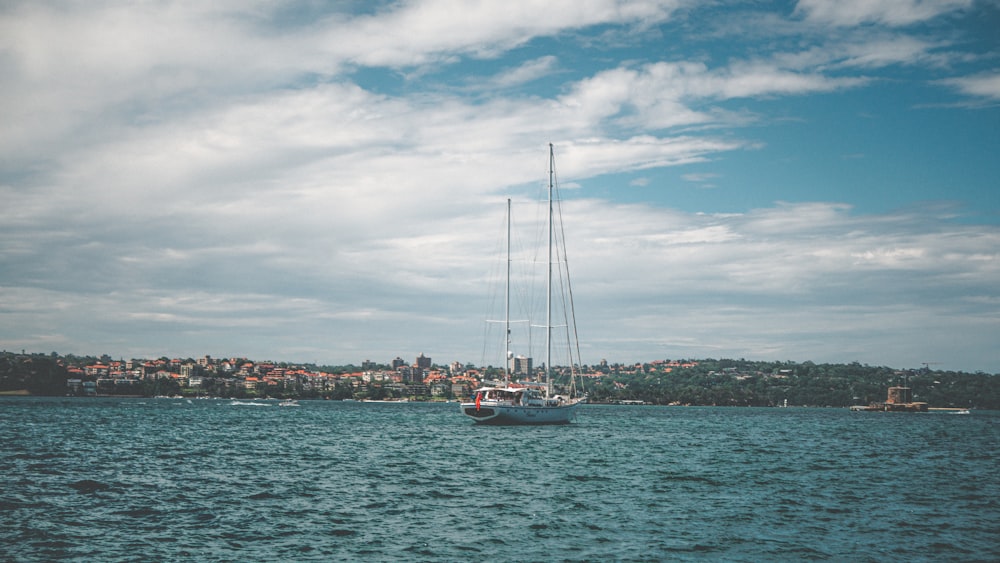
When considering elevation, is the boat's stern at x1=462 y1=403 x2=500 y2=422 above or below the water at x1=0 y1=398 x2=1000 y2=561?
above

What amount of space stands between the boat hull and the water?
2148 cm

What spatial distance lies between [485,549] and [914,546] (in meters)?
14.1

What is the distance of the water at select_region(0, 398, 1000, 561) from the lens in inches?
901

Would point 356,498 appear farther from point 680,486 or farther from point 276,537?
point 680,486

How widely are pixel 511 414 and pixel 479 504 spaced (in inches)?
1938

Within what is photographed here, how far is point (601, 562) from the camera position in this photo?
21359 millimetres

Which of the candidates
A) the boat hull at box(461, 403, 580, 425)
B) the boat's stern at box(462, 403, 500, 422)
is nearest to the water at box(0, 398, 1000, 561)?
the boat hull at box(461, 403, 580, 425)

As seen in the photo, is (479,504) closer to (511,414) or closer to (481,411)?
(511,414)

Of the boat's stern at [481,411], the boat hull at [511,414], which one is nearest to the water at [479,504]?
the boat hull at [511,414]

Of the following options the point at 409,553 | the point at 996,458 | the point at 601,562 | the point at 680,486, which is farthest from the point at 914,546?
the point at 996,458

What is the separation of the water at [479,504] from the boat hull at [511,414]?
70.5 ft

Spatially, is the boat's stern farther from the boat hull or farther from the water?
the water

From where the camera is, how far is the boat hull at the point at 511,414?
79.8 m

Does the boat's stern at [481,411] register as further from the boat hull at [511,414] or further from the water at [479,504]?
the water at [479,504]
